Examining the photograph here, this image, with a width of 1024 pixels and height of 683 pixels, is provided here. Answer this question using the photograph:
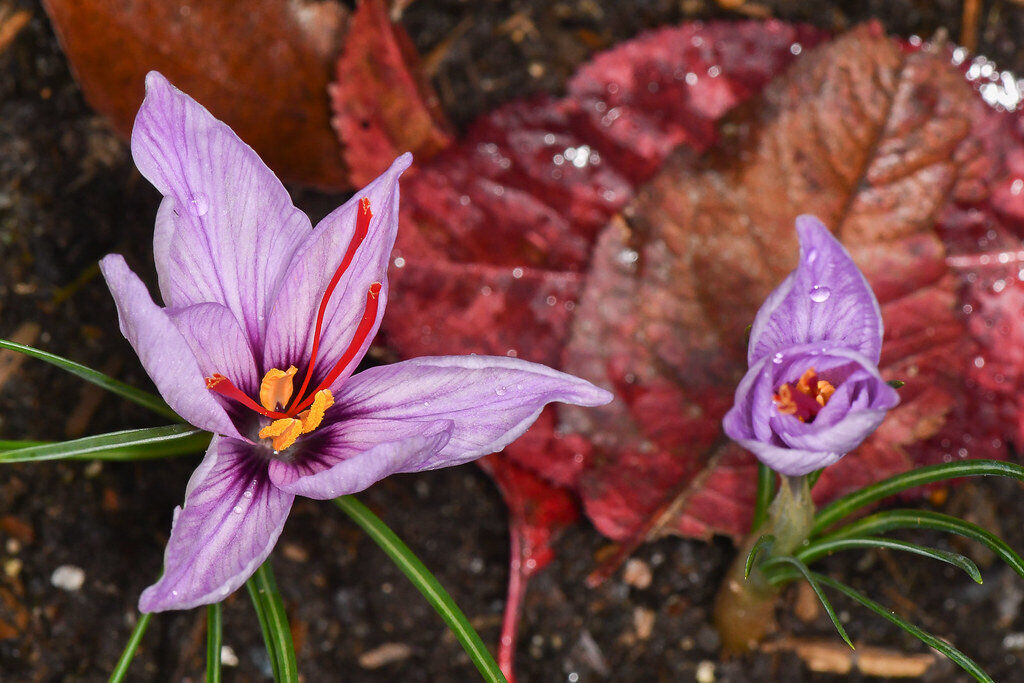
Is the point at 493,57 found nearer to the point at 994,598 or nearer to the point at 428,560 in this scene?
the point at 428,560

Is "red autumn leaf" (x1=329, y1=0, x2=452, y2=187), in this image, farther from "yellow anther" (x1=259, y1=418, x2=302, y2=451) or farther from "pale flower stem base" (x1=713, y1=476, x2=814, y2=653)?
"pale flower stem base" (x1=713, y1=476, x2=814, y2=653)

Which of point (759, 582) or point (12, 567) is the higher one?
point (12, 567)

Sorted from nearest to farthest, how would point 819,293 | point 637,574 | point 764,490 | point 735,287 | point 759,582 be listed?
point 819,293 → point 764,490 → point 759,582 → point 735,287 → point 637,574

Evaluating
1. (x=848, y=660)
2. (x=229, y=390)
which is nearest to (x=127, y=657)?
(x=229, y=390)

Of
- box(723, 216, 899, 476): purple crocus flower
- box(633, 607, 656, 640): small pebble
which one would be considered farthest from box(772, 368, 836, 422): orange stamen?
box(633, 607, 656, 640): small pebble

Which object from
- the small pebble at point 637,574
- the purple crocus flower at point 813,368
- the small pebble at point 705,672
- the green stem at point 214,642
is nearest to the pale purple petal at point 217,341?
the green stem at point 214,642

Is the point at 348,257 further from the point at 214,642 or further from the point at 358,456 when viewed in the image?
the point at 214,642

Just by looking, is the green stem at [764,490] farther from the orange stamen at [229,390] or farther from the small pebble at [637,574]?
the orange stamen at [229,390]

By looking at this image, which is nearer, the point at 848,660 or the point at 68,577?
the point at 68,577
